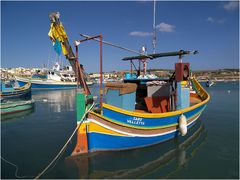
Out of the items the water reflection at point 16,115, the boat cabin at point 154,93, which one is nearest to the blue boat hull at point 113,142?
the boat cabin at point 154,93

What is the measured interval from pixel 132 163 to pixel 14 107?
15063mm

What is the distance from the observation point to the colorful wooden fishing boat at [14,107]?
709 inches

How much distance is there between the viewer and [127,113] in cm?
833

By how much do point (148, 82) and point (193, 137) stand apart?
14.6 feet

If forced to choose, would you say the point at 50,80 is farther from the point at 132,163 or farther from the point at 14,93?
the point at 132,163

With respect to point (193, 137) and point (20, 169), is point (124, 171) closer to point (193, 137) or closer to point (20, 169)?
point (20, 169)

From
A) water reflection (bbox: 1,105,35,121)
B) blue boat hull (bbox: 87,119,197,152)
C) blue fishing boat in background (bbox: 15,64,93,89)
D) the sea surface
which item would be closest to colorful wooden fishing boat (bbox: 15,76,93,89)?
blue fishing boat in background (bbox: 15,64,93,89)

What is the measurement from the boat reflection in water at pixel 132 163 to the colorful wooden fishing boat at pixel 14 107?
12.7 m

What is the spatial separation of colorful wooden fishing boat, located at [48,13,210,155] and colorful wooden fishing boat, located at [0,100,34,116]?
42.0 feet

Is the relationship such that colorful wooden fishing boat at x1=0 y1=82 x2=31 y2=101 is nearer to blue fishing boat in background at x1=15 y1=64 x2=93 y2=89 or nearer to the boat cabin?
the boat cabin

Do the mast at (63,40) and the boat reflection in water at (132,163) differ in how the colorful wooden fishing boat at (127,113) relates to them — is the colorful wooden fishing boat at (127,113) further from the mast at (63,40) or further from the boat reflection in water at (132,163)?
the boat reflection in water at (132,163)

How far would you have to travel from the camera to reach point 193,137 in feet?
39.2

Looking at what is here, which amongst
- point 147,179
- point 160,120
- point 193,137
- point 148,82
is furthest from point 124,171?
point 193,137

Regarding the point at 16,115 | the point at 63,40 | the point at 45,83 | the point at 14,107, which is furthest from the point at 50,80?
the point at 63,40
